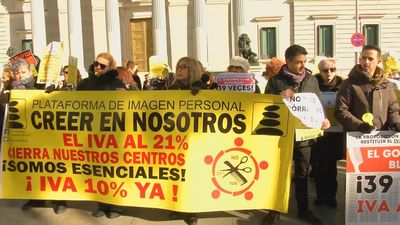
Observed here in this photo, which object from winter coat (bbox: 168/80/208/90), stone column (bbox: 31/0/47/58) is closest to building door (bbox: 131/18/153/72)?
stone column (bbox: 31/0/47/58)

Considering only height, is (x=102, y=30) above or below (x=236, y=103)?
above

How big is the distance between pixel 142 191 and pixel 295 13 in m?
38.1

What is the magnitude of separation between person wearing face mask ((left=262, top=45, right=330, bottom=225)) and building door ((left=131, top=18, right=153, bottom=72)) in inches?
1414

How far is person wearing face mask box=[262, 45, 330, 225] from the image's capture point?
5145 millimetres

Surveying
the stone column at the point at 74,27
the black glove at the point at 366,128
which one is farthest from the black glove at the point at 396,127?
the stone column at the point at 74,27

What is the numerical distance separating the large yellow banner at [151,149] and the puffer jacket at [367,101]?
2.18ft

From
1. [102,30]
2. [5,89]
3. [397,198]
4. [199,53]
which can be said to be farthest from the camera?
[102,30]

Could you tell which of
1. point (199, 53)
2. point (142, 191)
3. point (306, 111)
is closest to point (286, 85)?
point (306, 111)

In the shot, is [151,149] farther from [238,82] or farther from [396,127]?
[396,127]

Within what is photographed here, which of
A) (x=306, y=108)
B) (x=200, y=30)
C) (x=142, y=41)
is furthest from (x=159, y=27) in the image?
(x=306, y=108)

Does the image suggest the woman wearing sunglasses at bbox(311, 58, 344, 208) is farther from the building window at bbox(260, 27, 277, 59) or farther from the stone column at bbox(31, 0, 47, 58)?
the building window at bbox(260, 27, 277, 59)

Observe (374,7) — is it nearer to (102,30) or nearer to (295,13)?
(295,13)

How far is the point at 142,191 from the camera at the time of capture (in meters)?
5.30

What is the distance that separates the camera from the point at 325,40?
41.8 m
